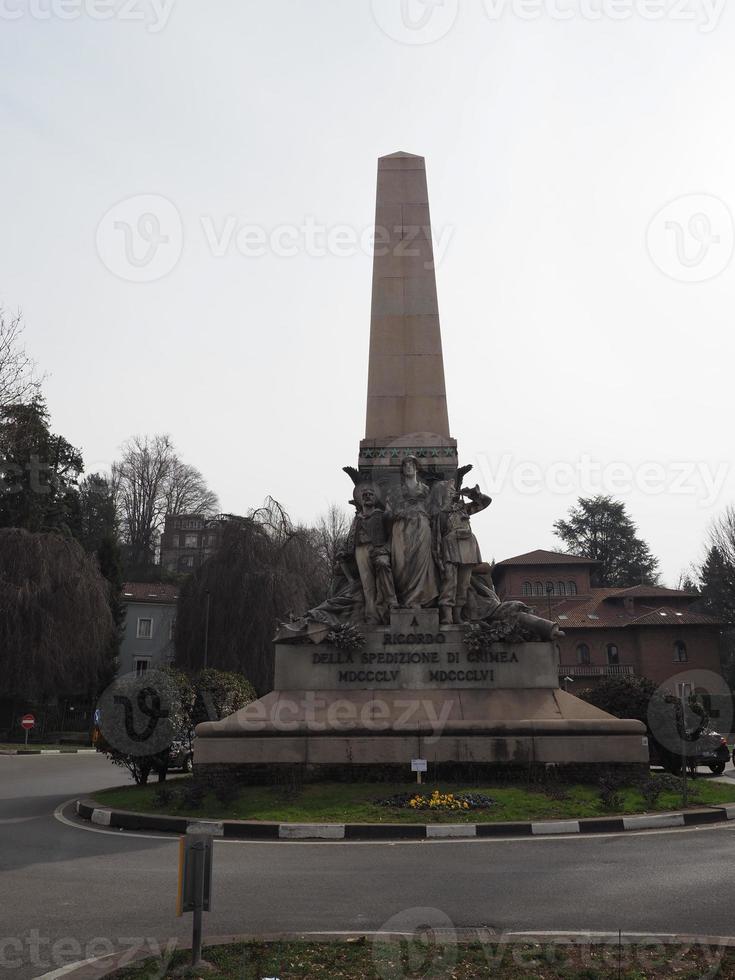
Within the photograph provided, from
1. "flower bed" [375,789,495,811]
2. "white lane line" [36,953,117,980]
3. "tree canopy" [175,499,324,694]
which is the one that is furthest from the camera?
"tree canopy" [175,499,324,694]

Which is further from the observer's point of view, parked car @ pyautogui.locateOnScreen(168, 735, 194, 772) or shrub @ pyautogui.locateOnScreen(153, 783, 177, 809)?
parked car @ pyautogui.locateOnScreen(168, 735, 194, 772)

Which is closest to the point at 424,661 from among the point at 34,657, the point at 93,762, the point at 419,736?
the point at 419,736

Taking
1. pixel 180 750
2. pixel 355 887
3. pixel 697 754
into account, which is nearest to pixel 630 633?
pixel 697 754

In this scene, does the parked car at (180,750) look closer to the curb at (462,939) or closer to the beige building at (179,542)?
the curb at (462,939)

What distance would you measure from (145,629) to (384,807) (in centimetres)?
5257

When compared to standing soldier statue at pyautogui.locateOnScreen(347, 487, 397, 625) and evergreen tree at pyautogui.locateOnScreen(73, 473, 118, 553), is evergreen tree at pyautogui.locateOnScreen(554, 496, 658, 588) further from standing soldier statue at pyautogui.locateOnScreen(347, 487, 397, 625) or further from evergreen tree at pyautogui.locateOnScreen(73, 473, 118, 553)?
standing soldier statue at pyautogui.locateOnScreen(347, 487, 397, 625)

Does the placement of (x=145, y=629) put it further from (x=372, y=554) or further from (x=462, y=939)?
(x=462, y=939)

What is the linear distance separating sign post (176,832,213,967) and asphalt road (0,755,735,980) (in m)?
0.96

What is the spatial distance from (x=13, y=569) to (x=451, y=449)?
2547 centimetres

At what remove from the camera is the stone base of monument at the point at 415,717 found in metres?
13.2

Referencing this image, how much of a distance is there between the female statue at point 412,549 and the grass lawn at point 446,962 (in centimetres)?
995

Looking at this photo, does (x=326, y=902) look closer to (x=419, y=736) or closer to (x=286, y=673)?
(x=419, y=736)

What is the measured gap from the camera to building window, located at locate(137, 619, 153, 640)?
201 feet

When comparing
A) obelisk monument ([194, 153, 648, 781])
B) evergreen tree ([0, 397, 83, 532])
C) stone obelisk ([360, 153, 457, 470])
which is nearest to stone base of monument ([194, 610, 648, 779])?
obelisk monument ([194, 153, 648, 781])
